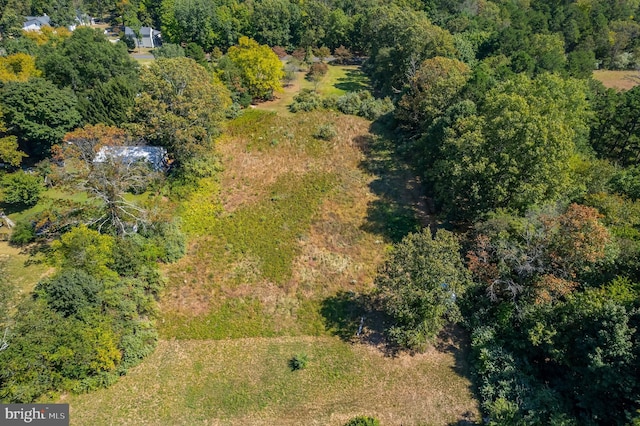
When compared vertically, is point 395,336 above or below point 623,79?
below

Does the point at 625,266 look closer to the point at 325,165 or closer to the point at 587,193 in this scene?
the point at 587,193

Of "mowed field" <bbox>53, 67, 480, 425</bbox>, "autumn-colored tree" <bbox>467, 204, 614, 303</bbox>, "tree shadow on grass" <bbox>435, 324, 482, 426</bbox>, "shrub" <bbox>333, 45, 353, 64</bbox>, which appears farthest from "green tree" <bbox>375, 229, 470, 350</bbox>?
"shrub" <bbox>333, 45, 353, 64</bbox>

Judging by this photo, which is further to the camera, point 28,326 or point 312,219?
point 312,219

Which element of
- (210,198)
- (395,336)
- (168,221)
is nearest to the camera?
(395,336)

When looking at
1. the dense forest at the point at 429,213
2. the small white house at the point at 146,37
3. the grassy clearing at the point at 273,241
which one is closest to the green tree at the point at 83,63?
the dense forest at the point at 429,213

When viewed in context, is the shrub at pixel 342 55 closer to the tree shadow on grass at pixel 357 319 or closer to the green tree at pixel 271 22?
the green tree at pixel 271 22

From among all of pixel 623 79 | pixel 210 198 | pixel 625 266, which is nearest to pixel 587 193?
pixel 625 266

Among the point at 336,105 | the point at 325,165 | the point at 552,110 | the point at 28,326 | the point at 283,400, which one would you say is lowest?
the point at 283,400
